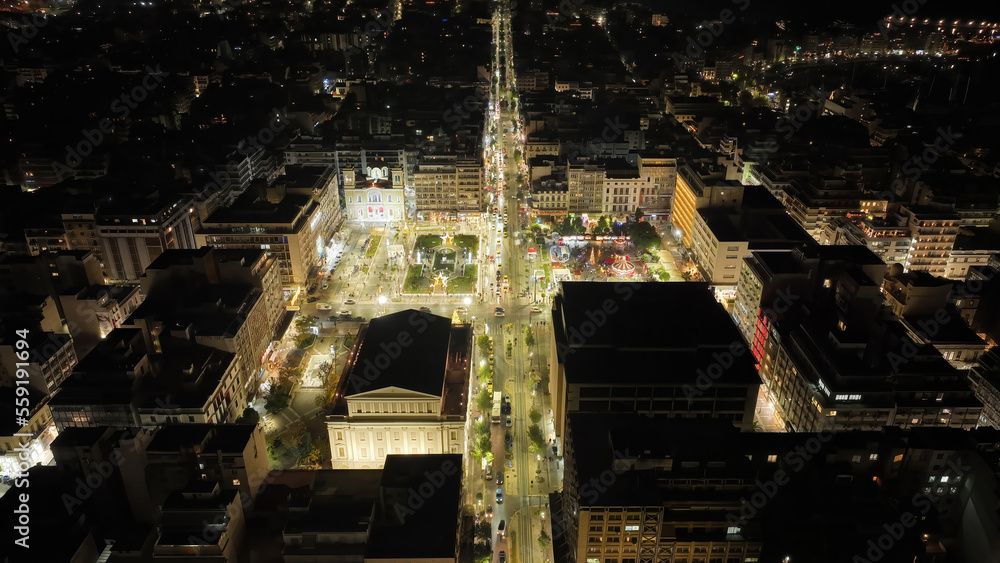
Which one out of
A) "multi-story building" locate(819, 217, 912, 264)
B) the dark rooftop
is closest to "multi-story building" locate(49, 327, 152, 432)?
the dark rooftop

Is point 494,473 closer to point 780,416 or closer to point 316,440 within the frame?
point 316,440

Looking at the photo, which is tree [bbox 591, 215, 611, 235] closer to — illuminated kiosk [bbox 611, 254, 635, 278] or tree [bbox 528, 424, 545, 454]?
illuminated kiosk [bbox 611, 254, 635, 278]

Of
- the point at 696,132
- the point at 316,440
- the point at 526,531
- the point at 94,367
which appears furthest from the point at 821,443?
the point at 696,132

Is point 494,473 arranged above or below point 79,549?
below

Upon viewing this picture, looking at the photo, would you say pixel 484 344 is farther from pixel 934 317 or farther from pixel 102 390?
pixel 934 317

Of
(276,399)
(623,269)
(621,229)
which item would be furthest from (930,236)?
(276,399)
